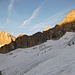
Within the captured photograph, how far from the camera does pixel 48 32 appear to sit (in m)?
86.1

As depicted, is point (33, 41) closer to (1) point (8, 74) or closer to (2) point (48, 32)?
(2) point (48, 32)

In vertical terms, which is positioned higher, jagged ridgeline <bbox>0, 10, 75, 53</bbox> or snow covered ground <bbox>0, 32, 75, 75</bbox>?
jagged ridgeline <bbox>0, 10, 75, 53</bbox>

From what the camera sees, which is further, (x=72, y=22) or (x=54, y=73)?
(x=72, y=22)

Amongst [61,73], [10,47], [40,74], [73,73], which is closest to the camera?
[73,73]

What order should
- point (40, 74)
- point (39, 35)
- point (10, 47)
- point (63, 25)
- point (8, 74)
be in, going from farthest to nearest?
point (10, 47), point (39, 35), point (63, 25), point (8, 74), point (40, 74)

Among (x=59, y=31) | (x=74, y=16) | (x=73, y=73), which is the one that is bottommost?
(x=73, y=73)

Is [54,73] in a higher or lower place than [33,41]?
lower

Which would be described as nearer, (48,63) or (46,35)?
(48,63)

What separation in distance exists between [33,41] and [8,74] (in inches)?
2969

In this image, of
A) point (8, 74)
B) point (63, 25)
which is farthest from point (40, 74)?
point (63, 25)

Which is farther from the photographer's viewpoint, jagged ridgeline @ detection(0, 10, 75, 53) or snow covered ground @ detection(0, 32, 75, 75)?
jagged ridgeline @ detection(0, 10, 75, 53)

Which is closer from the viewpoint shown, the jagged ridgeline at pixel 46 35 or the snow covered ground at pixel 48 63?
the snow covered ground at pixel 48 63

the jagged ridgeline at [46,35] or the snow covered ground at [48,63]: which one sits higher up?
the jagged ridgeline at [46,35]

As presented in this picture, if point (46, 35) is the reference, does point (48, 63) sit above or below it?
below
